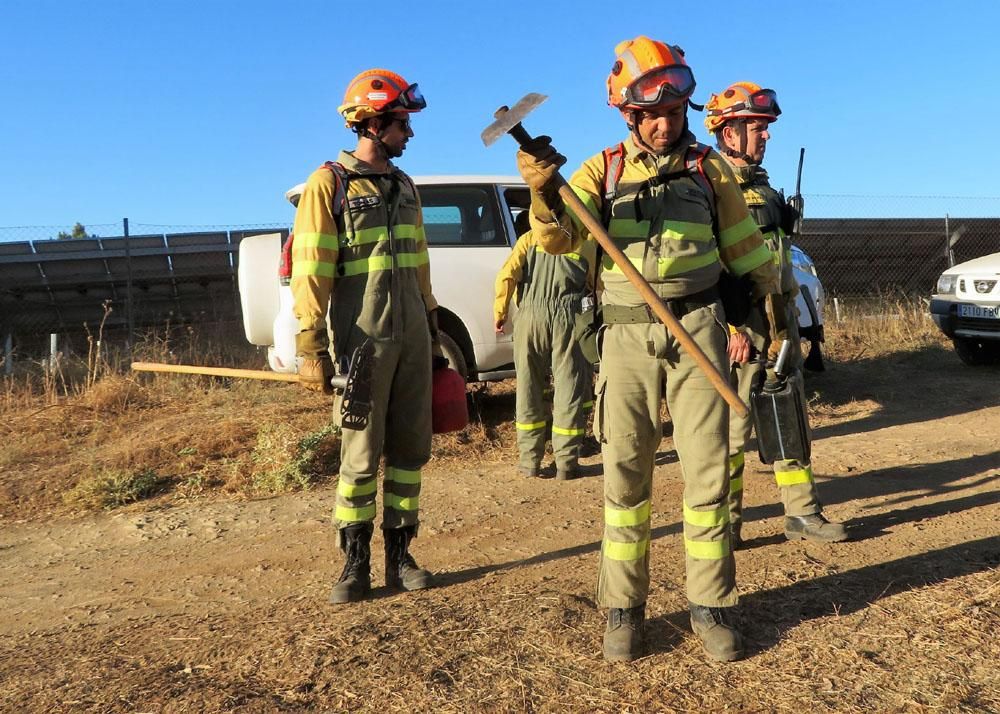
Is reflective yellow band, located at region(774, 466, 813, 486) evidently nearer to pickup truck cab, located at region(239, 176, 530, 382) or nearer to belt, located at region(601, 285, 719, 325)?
belt, located at region(601, 285, 719, 325)

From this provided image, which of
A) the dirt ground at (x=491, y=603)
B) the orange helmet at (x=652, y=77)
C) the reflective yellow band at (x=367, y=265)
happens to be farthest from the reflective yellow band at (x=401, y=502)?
the orange helmet at (x=652, y=77)

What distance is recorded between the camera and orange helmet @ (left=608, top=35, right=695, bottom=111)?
2.97 m

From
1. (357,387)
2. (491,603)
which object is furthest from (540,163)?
(491,603)

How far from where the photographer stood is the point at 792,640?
3.17 meters

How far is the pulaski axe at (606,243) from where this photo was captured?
9.37 feet

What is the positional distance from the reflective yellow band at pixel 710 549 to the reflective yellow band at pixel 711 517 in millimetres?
62

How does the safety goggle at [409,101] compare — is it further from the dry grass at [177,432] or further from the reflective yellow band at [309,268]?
the dry grass at [177,432]

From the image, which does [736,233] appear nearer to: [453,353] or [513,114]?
[513,114]

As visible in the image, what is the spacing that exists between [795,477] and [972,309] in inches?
247

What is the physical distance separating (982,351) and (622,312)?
27.5 feet

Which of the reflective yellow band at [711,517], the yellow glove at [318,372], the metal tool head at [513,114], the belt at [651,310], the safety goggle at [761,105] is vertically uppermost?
the safety goggle at [761,105]

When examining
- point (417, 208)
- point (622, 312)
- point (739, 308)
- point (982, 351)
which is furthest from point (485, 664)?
Result: point (982, 351)

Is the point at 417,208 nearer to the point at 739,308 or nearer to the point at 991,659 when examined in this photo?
the point at 739,308

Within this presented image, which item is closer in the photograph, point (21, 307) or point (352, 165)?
point (352, 165)
